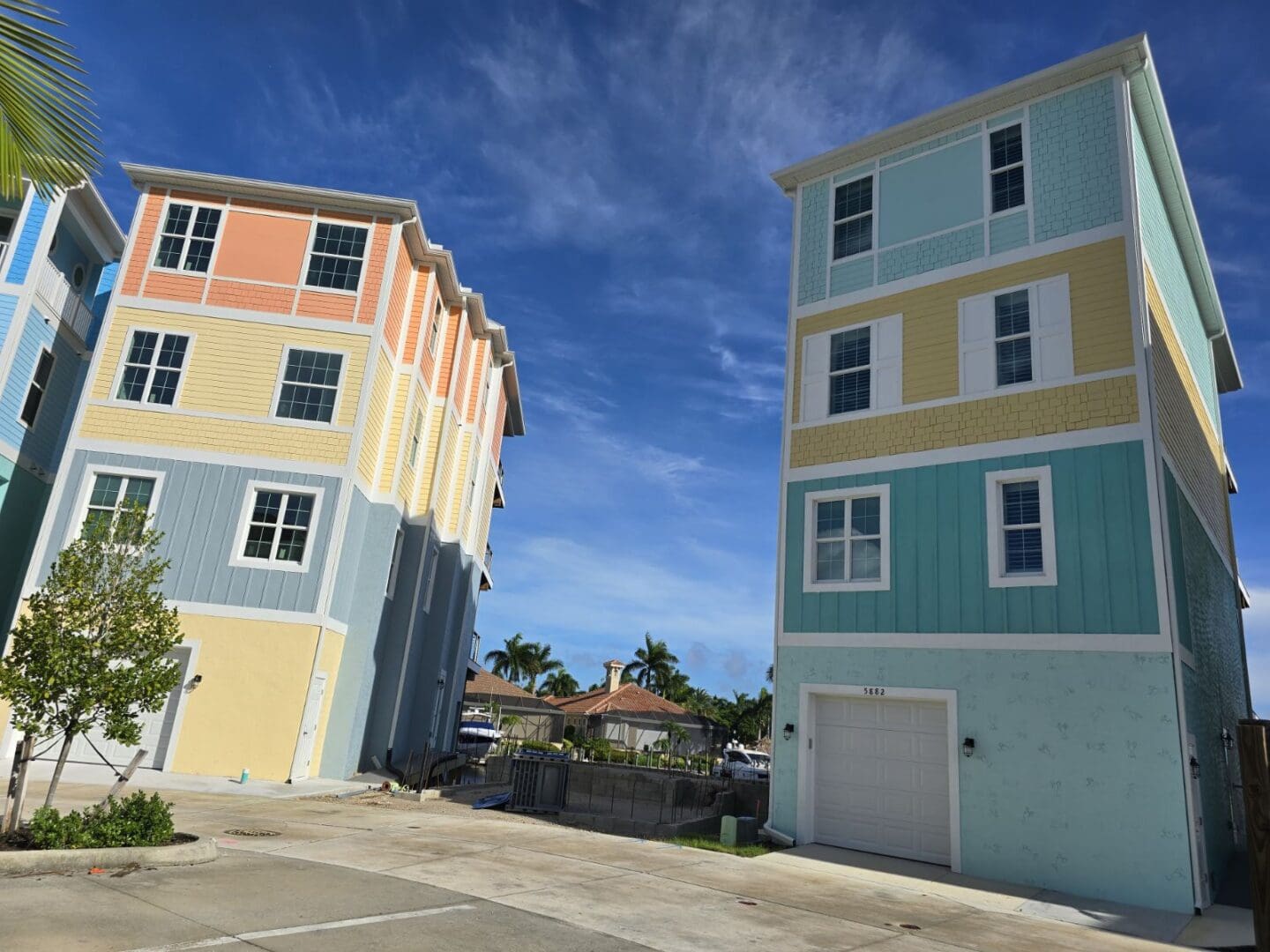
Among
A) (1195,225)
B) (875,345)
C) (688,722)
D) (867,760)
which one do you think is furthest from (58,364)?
(688,722)

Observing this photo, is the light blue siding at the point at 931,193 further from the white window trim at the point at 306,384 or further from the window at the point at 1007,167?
the white window trim at the point at 306,384

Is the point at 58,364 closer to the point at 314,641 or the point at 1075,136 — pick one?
the point at 314,641

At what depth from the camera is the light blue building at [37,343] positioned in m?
20.0

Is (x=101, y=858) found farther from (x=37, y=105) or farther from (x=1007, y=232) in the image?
(x=1007, y=232)

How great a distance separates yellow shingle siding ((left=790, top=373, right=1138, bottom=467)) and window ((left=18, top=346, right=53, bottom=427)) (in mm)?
18139

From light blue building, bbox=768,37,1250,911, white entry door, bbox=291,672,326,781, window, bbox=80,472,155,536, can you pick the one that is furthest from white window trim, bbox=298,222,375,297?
light blue building, bbox=768,37,1250,911

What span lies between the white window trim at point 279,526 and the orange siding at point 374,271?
4259 mm

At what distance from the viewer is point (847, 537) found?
49.1 ft

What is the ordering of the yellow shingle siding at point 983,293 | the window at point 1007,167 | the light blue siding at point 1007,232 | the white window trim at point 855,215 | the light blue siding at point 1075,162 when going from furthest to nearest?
the white window trim at point 855,215 < the window at point 1007,167 < the light blue siding at point 1007,232 < the light blue siding at point 1075,162 < the yellow shingle siding at point 983,293

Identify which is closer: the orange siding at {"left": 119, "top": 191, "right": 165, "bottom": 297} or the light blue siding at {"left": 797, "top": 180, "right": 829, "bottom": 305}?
the light blue siding at {"left": 797, "top": 180, "right": 829, "bottom": 305}

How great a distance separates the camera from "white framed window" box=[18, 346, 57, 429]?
20.7m

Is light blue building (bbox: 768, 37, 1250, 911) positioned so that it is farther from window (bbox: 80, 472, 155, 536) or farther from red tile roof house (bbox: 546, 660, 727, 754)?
red tile roof house (bbox: 546, 660, 727, 754)

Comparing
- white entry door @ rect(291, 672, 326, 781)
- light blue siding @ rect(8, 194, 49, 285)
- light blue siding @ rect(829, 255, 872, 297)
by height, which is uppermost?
light blue siding @ rect(8, 194, 49, 285)

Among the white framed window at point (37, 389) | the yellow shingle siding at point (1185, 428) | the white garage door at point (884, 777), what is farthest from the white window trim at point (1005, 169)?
the white framed window at point (37, 389)
